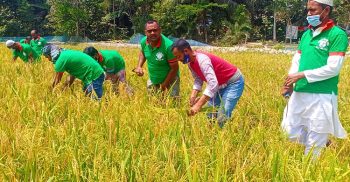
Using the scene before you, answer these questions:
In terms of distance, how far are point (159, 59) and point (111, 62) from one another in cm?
91

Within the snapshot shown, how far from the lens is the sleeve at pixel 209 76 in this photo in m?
2.78

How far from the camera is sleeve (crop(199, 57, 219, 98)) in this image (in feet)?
9.11

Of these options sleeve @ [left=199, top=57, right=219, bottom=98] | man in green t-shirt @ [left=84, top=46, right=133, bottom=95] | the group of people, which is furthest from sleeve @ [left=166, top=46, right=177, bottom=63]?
sleeve @ [left=199, top=57, right=219, bottom=98]

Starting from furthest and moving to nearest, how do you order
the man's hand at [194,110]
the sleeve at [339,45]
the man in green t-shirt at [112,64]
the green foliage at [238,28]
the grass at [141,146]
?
the green foliage at [238,28]
the man in green t-shirt at [112,64]
the man's hand at [194,110]
the sleeve at [339,45]
the grass at [141,146]

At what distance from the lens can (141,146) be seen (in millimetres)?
2232

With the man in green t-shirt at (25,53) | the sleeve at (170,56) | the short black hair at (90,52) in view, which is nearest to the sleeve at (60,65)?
the short black hair at (90,52)

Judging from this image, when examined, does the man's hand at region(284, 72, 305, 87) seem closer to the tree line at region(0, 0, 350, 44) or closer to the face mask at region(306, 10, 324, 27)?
the face mask at region(306, 10, 324, 27)

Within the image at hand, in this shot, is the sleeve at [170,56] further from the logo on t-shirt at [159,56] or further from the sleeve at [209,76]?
the sleeve at [209,76]

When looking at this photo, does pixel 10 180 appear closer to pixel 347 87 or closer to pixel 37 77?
pixel 37 77

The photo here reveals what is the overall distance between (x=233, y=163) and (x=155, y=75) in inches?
85.0

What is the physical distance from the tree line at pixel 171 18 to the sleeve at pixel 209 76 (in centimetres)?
2158

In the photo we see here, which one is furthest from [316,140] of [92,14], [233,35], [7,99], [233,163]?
[92,14]

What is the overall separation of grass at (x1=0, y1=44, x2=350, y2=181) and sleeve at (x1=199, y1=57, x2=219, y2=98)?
0.26 meters

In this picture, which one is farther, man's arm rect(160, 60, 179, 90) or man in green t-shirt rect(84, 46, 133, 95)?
man in green t-shirt rect(84, 46, 133, 95)
